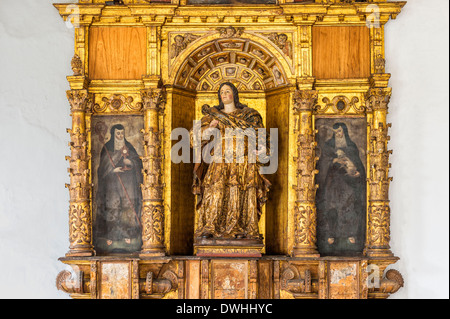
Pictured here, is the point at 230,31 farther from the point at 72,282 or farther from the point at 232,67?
the point at 72,282

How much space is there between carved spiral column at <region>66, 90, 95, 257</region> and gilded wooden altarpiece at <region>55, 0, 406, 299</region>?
0.02 meters

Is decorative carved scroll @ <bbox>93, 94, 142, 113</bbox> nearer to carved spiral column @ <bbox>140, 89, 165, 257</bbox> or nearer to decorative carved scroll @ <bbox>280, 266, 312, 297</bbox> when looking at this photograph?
carved spiral column @ <bbox>140, 89, 165, 257</bbox>

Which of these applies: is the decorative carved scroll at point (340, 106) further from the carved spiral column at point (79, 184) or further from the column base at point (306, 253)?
the carved spiral column at point (79, 184)

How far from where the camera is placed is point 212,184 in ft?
48.0

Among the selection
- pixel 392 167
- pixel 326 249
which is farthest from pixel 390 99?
pixel 326 249

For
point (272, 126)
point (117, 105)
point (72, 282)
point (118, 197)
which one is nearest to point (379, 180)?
point (272, 126)

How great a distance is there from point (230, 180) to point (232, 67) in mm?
2145

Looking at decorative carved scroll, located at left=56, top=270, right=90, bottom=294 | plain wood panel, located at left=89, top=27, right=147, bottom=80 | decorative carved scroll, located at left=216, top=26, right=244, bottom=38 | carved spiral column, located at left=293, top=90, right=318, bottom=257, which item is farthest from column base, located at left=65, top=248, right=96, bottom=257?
decorative carved scroll, located at left=216, top=26, right=244, bottom=38

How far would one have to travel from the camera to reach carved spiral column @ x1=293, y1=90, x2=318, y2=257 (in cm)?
1451

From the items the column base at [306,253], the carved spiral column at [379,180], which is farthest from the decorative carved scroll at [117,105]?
the carved spiral column at [379,180]

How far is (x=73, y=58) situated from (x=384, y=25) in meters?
4.99

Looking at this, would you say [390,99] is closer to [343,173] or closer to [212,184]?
[343,173]

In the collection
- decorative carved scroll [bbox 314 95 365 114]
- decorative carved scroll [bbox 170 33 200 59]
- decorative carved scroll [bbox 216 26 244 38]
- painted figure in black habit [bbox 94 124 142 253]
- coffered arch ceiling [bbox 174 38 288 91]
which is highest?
decorative carved scroll [bbox 216 26 244 38]

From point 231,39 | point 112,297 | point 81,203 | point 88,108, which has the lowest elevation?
point 112,297
